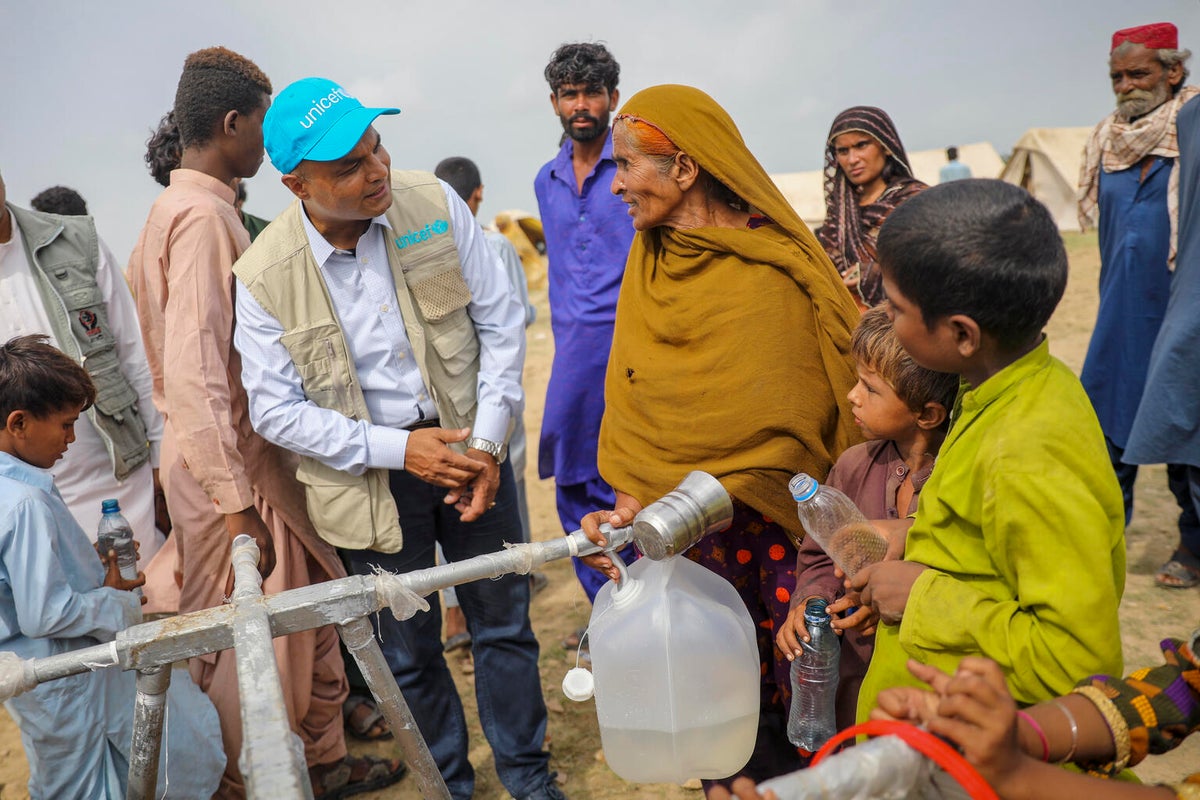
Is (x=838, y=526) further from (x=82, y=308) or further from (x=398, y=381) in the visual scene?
(x=82, y=308)

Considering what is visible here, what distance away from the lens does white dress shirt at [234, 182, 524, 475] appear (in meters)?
2.54

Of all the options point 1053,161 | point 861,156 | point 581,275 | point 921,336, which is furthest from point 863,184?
point 1053,161

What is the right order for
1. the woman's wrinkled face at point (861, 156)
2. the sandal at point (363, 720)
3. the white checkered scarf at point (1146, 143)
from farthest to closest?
the white checkered scarf at point (1146, 143)
the woman's wrinkled face at point (861, 156)
the sandal at point (363, 720)

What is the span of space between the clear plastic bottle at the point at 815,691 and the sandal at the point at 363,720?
80.3 inches

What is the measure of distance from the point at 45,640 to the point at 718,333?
193 centimetres

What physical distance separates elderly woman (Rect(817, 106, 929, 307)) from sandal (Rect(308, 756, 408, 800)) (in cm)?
259

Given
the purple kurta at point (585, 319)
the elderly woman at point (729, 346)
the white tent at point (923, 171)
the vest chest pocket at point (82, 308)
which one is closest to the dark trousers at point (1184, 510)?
the purple kurta at point (585, 319)

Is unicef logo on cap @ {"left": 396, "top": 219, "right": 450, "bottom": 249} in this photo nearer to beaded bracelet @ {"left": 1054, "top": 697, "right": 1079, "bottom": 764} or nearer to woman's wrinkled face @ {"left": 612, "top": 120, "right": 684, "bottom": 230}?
woman's wrinkled face @ {"left": 612, "top": 120, "right": 684, "bottom": 230}

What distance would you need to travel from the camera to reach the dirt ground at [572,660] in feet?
10.2

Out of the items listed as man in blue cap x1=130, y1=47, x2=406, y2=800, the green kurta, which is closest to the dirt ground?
man in blue cap x1=130, y1=47, x2=406, y2=800

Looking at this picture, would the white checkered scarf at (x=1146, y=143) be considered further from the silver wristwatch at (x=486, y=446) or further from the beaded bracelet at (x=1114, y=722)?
the beaded bracelet at (x=1114, y=722)

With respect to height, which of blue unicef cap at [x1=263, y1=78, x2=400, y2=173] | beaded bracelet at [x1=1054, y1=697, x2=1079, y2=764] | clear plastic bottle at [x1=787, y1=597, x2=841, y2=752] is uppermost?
blue unicef cap at [x1=263, y1=78, x2=400, y2=173]

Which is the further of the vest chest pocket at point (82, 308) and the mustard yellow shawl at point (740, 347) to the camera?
the vest chest pocket at point (82, 308)

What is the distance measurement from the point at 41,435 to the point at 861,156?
3.10 meters
